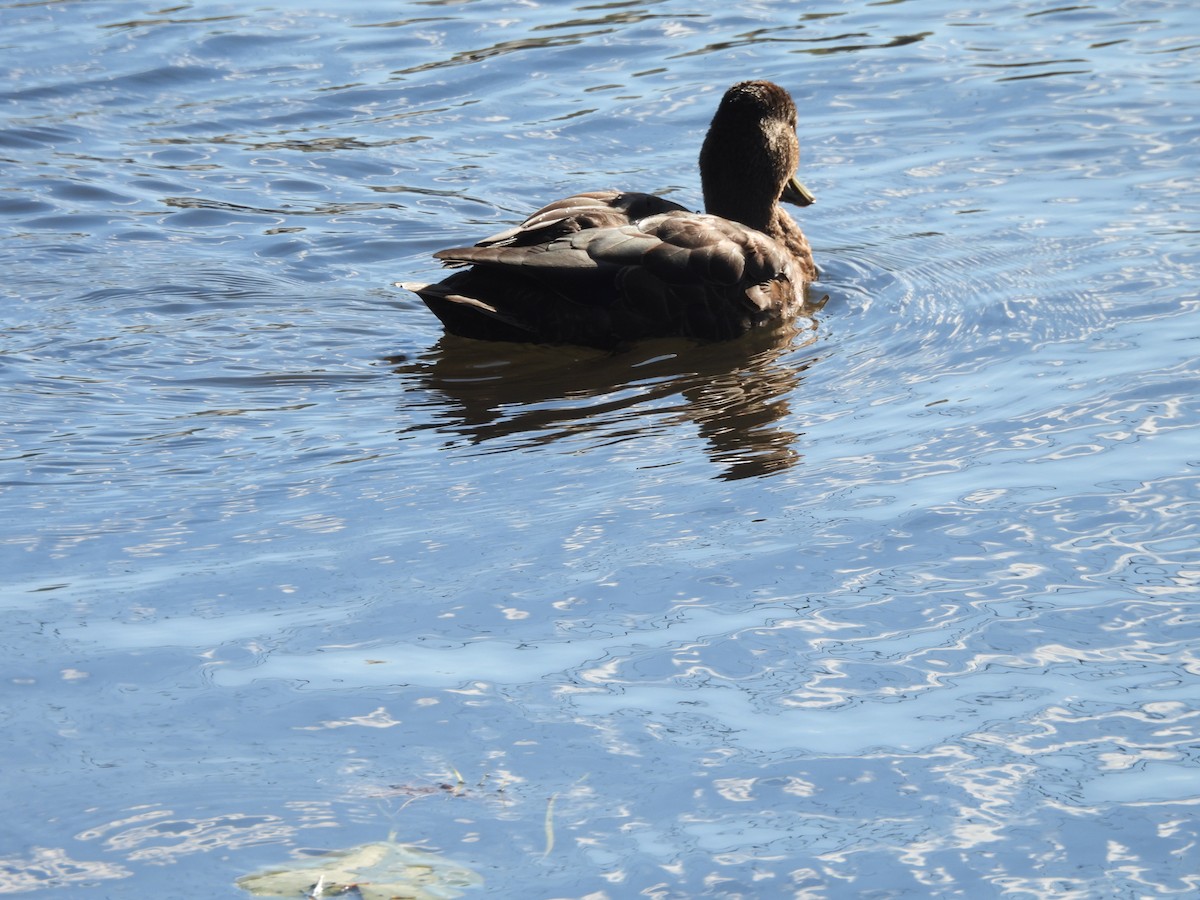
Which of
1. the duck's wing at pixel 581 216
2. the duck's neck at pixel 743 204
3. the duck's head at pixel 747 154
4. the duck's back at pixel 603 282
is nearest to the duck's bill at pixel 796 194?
the duck's head at pixel 747 154

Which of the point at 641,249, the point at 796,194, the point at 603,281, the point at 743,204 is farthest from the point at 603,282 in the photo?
the point at 796,194

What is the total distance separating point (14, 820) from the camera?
14.3 feet

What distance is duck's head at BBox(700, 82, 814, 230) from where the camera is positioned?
378 inches

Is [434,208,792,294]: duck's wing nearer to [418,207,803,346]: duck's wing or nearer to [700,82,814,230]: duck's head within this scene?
[418,207,803,346]: duck's wing

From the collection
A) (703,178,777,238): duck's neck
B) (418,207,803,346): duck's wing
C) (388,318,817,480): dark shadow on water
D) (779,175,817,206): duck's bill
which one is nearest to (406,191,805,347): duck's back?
(418,207,803,346): duck's wing

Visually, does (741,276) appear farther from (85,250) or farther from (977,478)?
(85,250)

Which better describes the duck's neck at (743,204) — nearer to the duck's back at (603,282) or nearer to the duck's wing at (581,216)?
the duck's wing at (581,216)

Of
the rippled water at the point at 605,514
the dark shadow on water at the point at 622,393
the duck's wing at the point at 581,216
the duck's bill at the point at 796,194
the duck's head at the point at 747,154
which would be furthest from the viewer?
the duck's bill at the point at 796,194

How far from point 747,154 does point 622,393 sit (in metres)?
2.37

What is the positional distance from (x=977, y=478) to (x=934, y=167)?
4726mm

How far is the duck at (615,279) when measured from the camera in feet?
27.2

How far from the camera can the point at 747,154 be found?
377 inches

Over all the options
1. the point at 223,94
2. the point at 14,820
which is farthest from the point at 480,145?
the point at 14,820

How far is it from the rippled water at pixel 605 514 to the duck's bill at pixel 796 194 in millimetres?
271
